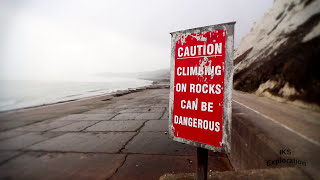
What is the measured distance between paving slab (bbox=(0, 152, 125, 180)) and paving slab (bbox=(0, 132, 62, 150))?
0.67 metres

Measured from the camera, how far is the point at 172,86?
1534mm

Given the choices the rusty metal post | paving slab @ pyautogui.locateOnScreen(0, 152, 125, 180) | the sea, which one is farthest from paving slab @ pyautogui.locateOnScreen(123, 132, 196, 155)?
the sea

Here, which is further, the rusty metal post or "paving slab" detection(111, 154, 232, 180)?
"paving slab" detection(111, 154, 232, 180)

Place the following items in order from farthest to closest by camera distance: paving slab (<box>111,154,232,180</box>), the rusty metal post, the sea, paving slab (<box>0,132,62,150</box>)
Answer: the sea
paving slab (<box>0,132,62,150</box>)
paving slab (<box>111,154,232,180</box>)
the rusty metal post

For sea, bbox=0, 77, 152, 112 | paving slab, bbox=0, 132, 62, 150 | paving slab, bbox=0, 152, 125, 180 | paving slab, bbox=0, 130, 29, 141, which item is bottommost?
sea, bbox=0, 77, 152, 112

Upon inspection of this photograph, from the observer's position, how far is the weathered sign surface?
122 centimetres

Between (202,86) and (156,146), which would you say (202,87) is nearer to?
(202,86)

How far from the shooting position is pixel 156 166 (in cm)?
251

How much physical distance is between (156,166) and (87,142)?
1747 millimetres

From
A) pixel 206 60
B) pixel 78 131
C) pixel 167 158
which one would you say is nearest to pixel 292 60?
pixel 167 158

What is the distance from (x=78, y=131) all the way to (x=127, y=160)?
7.54 ft

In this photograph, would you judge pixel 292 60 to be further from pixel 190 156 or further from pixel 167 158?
pixel 167 158

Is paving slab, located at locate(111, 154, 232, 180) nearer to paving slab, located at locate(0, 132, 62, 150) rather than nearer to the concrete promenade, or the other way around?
the concrete promenade

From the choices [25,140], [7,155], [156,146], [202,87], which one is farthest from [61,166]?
[202,87]
